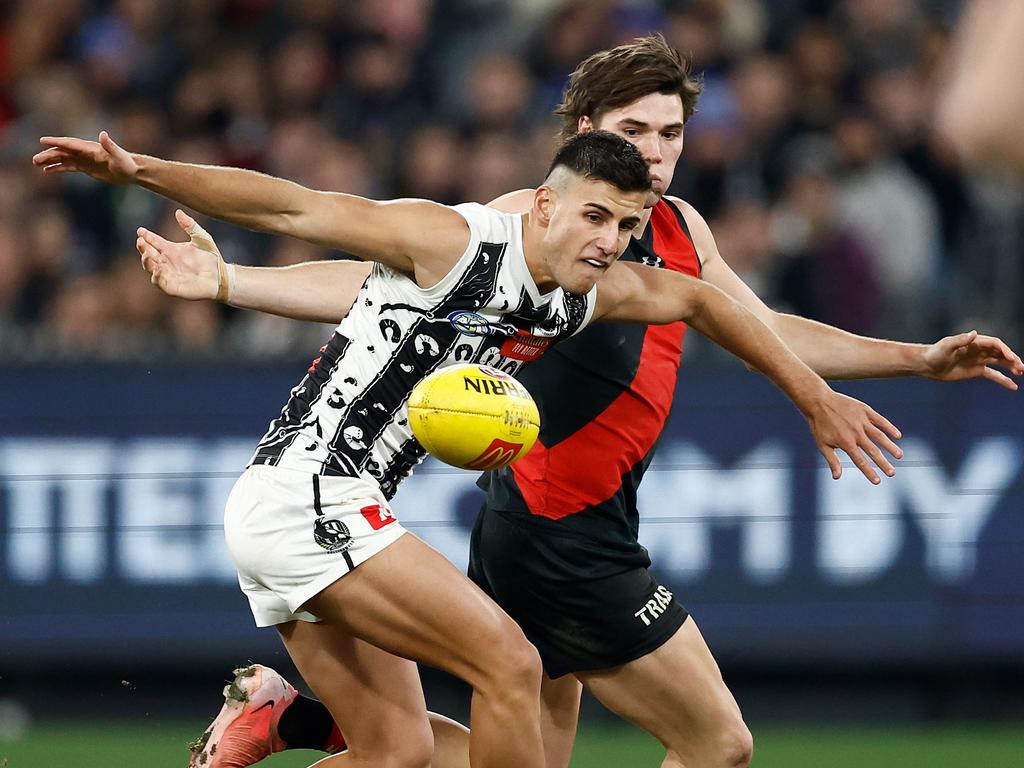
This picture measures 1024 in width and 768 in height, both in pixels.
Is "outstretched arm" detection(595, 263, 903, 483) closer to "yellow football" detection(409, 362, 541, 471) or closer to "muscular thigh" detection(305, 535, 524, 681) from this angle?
"yellow football" detection(409, 362, 541, 471)

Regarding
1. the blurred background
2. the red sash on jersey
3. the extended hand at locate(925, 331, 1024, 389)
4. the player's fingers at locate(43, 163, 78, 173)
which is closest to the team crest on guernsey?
the red sash on jersey

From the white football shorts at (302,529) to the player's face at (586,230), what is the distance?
852 mm

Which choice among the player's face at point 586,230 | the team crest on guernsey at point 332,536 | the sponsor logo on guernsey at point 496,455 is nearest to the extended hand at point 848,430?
the player's face at point 586,230

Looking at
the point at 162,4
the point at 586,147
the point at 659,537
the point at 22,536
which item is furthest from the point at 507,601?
the point at 162,4

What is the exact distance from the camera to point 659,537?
342 inches

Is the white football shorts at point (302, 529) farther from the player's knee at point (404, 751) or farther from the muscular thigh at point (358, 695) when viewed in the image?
the player's knee at point (404, 751)

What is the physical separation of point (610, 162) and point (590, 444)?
1088 mm

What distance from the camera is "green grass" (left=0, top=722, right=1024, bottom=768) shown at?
7.88m

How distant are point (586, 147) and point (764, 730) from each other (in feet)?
15.4

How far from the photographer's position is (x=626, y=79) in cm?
550

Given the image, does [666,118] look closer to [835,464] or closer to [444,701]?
[835,464]

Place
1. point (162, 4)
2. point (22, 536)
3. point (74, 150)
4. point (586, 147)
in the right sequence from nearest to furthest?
point (74, 150) < point (586, 147) < point (22, 536) < point (162, 4)

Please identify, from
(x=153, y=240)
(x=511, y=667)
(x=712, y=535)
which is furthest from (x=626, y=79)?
(x=712, y=535)

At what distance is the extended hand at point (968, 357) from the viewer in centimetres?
549
